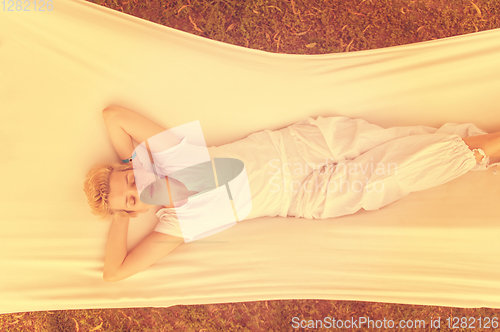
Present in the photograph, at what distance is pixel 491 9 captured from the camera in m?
1.72

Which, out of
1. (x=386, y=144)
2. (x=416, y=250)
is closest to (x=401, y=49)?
(x=386, y=144)

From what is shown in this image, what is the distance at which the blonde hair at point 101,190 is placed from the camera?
1125 mm

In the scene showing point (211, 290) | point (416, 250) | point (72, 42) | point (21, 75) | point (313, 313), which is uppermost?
point (72, 42)

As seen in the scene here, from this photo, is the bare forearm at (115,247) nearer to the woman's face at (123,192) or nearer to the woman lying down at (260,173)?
the woman lying down at (260,173)

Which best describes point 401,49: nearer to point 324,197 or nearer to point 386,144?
point 386,144

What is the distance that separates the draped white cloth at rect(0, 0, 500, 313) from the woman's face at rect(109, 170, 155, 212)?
171mm

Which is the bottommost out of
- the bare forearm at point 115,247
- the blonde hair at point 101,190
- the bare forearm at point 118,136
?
the bare forearm at point 115,247

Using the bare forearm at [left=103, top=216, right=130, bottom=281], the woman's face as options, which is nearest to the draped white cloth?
the bare forearm at [left=103, top=216, right=130, bottom=281]

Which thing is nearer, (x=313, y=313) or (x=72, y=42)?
(x=72, y=42)

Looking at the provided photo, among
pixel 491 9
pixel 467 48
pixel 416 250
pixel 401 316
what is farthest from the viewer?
pixel 491 9

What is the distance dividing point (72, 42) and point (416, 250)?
1.70 m

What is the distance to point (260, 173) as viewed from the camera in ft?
4.22

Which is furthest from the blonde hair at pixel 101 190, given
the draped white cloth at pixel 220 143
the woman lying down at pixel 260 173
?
the draped white cloth at pixel 220 143

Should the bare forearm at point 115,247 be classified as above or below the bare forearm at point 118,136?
below
